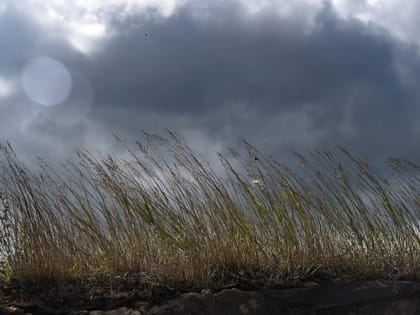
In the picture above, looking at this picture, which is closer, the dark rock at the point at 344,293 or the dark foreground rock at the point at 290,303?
the dark foreground rock at the point at 290,303

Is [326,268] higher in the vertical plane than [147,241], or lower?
lower

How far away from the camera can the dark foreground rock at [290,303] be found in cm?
346

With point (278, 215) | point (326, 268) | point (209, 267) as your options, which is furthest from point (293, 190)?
point (209, 267)

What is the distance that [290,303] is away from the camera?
368cm

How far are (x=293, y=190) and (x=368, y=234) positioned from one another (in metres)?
0.67

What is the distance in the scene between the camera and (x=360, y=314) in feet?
12.5

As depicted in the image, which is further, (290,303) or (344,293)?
(344,293)

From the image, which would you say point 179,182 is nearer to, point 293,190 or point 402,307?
point 293,190

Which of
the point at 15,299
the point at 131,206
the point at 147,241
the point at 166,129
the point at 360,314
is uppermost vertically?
the point at 166,129

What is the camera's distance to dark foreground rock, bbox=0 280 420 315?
3.46m

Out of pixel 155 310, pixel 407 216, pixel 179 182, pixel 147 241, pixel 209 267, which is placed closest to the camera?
pixel 155 310

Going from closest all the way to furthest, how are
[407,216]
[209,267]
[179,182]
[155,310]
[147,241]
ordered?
[155,310] < [209,267] < [147,241] < [179,182] < [407,216]

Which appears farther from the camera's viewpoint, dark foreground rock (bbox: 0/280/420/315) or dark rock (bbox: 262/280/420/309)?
dark rock (bbox: 262/280/420/309)

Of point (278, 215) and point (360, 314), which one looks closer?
point (360, 314)
